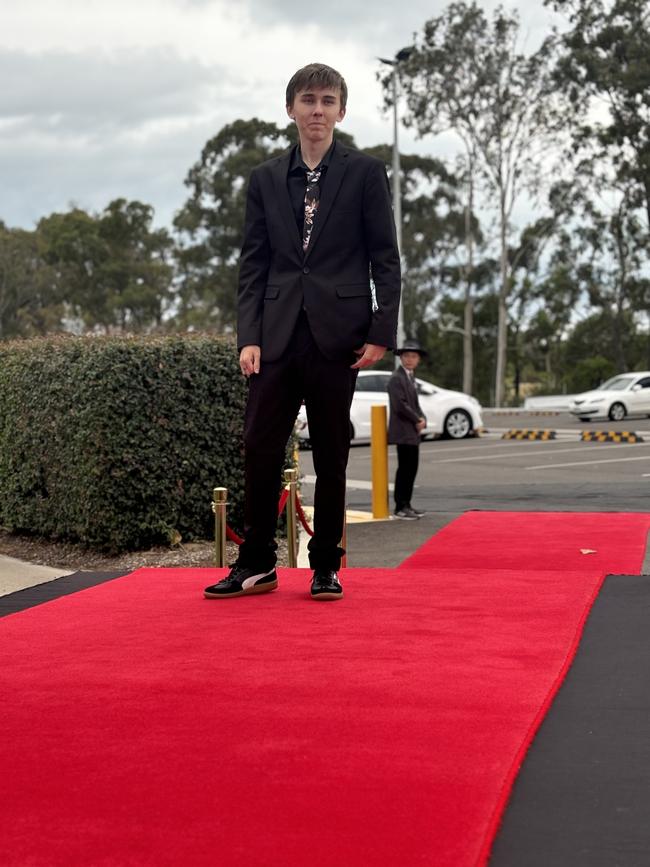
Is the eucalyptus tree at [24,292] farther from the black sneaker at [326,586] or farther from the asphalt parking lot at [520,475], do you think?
the black sneaker at [326,586]

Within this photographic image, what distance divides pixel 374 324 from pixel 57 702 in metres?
2.10

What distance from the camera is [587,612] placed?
15.8ft

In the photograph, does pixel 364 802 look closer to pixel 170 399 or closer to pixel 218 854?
pixel 218 854

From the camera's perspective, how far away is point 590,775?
116 inches

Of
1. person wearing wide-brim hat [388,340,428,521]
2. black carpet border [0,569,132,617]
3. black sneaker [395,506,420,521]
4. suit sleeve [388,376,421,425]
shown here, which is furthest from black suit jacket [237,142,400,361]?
suit sleeve [388,376,421,425]

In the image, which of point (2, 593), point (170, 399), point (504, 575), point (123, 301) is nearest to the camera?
point (504, 575)

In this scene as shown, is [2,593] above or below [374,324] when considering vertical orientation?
below

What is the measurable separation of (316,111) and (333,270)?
64 cm

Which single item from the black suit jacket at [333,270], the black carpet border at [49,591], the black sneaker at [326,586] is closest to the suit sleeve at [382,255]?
the black suit jacket at [333,270]

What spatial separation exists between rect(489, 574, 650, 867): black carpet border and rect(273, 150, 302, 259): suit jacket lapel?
1963 millimetres

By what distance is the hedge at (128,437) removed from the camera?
789cm

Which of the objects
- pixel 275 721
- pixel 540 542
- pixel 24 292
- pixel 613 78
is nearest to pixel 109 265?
pixel 24 292

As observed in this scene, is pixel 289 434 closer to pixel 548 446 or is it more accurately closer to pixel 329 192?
pixel 329 192

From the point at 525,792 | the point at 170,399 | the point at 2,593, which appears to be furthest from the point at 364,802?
the point at 170,399
